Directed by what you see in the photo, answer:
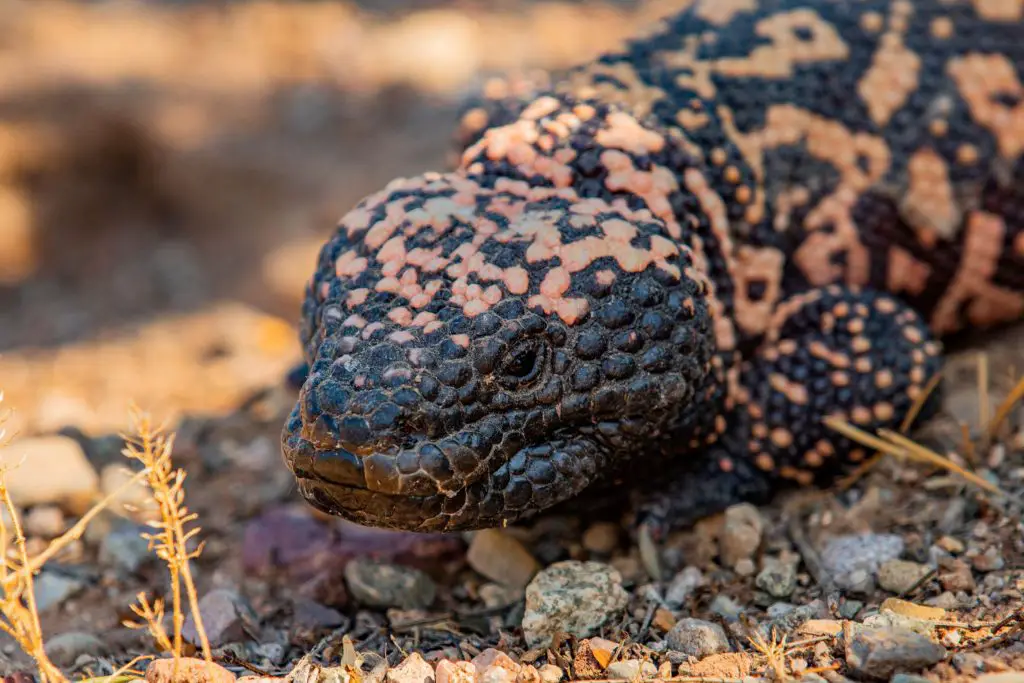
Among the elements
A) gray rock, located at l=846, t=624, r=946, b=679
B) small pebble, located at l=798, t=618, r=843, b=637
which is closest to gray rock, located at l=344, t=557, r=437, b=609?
small pebble, located at l=798, t=618, r=843, b=637

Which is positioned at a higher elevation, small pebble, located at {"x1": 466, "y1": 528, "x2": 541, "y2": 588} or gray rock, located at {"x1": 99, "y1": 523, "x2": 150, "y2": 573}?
small pebble, located at {"x1": 466, "y1": 528, "x2": 541, "y2": 588}

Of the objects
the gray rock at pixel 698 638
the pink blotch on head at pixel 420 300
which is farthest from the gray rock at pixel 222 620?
the gray rock at pixel 698 638

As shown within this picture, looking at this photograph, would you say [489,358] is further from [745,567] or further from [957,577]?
[957,577]

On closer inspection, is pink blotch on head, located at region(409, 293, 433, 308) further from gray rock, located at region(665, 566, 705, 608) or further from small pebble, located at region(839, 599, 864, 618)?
small pebble, located at region(839, 599, 864, 618)

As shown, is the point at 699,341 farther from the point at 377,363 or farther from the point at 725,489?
the point at 377,363

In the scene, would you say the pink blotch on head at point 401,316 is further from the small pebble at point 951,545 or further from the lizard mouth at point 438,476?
the small pebble at point 951,545

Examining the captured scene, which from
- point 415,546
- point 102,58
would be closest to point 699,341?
point 415,546

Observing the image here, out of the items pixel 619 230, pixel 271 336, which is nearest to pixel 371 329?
pixel 619 230
